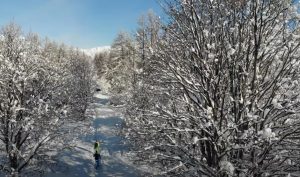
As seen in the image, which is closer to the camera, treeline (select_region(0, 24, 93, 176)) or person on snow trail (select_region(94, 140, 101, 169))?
treeline (select_region(0, 24, 93, 176))

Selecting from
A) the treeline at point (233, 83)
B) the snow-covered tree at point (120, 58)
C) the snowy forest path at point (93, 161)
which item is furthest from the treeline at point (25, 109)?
the snow-covered tree at point (120, 58)

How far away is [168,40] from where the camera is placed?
12.7 metres

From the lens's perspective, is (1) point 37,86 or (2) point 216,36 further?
(1) point 37,86

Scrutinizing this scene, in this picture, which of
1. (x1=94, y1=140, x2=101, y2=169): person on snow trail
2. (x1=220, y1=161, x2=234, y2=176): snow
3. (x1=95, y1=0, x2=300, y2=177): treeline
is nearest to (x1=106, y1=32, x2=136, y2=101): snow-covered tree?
(x1=94, y1=140, x2=101, y2=169): person on snow trail

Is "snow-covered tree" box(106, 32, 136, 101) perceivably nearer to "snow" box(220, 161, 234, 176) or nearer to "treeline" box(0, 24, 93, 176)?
"treeline" box(0, 24, 93, 176)

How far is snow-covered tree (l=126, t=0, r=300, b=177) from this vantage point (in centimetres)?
990

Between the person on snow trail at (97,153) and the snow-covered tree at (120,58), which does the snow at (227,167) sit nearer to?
the person on snow trail at (97,153)

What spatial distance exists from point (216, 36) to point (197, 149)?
444cm

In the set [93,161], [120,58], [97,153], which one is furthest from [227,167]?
[120,58]

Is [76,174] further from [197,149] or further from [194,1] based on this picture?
[194,1]

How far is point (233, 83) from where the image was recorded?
1112 cm

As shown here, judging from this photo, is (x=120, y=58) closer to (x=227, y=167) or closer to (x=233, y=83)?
(x=233, y=83)

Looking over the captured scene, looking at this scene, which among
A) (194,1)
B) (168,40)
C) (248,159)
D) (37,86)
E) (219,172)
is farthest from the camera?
(37,86)

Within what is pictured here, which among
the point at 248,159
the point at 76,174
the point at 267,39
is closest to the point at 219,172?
the point at 248,159
